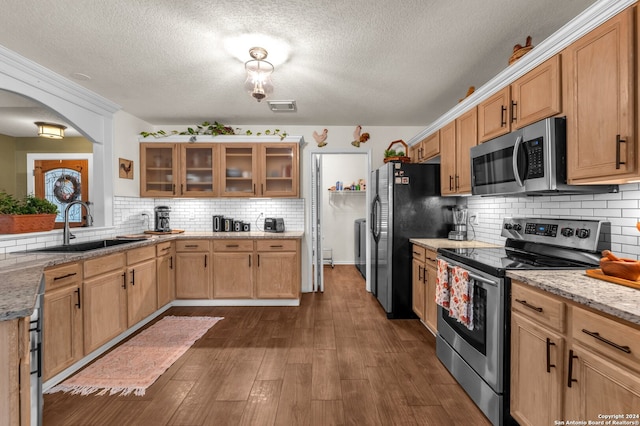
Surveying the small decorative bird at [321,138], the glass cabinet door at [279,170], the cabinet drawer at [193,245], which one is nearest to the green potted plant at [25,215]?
the cabinet drawer at [193,245]

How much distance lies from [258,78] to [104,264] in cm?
200

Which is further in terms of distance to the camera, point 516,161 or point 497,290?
point 516,161

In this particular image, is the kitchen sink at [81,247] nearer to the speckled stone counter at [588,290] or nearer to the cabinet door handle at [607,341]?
the speckled stone counter at [588,290]

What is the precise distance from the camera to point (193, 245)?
369 centimetres

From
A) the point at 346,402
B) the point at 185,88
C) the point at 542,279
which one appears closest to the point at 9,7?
the point at 185,88

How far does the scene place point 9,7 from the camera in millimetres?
1808

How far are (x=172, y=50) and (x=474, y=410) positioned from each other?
3268 mm

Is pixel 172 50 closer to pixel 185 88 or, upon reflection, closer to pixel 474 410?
pixel 185 88

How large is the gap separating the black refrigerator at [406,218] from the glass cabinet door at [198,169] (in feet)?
7.60

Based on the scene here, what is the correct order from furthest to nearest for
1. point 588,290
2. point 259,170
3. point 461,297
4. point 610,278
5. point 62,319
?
point 259,170, point 62,319, point 461,297, point 610,278, point 588,290

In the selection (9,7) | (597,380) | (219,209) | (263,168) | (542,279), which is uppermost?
(9,7)

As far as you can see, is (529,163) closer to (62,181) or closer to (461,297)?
(461,297)

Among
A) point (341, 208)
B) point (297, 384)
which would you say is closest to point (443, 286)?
point (297, 384)

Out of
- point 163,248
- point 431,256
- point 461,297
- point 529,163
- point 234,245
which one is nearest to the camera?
point 529,163
